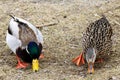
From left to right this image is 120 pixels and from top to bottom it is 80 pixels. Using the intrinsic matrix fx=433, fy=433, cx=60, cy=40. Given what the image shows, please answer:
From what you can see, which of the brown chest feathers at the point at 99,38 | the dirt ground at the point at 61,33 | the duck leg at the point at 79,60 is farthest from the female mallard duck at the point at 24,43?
the brown chest feathers at the point at 99,38

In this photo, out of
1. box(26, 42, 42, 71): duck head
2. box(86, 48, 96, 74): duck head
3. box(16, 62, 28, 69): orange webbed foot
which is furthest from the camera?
box(16, 62, 28, 69): orange webbed foot

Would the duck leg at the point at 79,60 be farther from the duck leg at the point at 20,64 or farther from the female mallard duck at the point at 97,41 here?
the duck leg at the point at 20,64

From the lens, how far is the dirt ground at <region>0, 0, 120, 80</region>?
6.65m

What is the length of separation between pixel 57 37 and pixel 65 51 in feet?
1.92

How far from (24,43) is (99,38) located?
1229 mm

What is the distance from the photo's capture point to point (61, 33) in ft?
26.9

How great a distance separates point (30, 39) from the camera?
7.12 m

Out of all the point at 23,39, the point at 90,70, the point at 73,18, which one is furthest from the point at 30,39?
the point at 73,18

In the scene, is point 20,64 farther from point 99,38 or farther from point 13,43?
point 99,38

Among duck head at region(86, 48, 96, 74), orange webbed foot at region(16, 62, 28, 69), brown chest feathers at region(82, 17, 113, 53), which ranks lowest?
orange webbed foot at region(16, 62, 28, 69)

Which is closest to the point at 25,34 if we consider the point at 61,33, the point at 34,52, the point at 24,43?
the point at 24,43

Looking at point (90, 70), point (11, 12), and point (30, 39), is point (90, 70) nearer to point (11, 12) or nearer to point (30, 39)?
point (30, 39)

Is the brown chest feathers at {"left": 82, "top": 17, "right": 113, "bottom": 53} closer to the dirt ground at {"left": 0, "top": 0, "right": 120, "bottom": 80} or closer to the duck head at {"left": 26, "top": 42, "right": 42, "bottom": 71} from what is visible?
the dirt ground at {"left": 0, "top": 0, "right": 120, "bottom": 80}

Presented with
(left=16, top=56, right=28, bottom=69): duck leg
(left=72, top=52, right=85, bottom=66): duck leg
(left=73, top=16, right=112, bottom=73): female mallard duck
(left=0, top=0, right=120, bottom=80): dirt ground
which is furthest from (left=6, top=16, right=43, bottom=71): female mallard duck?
(left=73, top=16, right=112, bottom=73): female mallard duck
